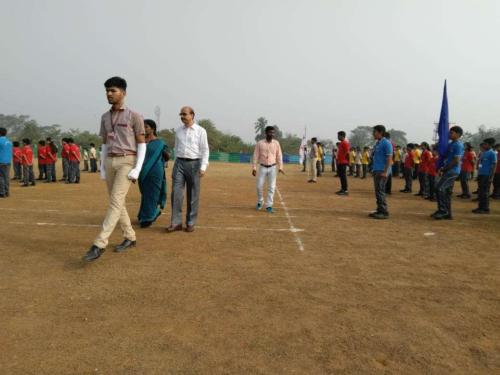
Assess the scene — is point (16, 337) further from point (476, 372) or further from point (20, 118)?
point (20, 118)

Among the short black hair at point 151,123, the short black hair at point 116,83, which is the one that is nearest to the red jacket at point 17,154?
the short black hair at point 151,123

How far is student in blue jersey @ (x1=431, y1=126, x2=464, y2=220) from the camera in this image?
297 inches

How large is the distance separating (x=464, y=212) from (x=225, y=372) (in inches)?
340

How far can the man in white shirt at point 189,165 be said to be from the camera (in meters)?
5.97

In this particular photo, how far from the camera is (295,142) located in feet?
264

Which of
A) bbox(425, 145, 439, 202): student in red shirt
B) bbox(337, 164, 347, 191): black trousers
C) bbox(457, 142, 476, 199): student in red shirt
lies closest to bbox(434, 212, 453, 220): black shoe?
bbox(425, 145, 439, 202): student in red shirt

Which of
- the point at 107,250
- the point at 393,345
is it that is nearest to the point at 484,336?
the point at 393,345

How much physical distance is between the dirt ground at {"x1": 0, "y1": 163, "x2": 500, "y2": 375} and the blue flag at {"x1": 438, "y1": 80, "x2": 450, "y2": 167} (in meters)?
2.16

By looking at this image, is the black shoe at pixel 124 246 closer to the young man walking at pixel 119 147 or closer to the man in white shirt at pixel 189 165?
the young man walking at pixel 119 147

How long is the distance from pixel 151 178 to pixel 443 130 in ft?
21.0

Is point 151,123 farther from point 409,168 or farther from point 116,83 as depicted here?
point 409,168

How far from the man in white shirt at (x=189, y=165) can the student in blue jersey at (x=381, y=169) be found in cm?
381

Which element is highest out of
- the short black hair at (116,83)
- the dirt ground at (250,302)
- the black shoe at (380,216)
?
the short black hair at (116,83)

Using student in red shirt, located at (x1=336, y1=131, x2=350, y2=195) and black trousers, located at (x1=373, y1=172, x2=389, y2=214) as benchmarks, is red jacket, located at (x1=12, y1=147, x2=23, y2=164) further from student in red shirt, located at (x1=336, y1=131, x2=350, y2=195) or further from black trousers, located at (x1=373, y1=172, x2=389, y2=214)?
black trousers, located at (x1=373, y1=172, x2=389, y2=214)
